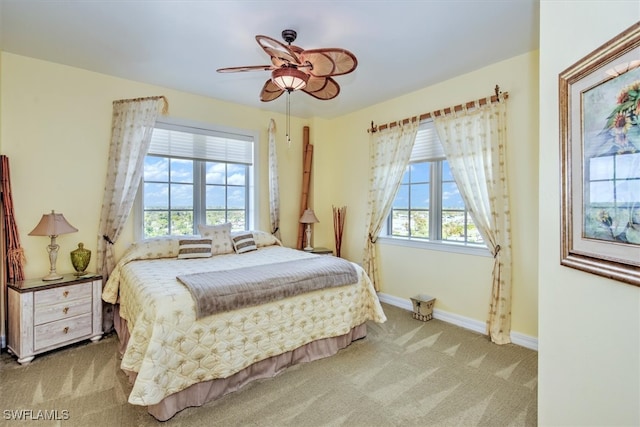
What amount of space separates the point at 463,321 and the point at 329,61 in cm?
288

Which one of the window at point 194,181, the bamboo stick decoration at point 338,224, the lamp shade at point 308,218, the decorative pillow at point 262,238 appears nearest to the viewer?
the window at point 194,181

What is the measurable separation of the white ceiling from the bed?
1.83 metres

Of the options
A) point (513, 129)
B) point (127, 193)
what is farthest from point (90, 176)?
point (513, 129)

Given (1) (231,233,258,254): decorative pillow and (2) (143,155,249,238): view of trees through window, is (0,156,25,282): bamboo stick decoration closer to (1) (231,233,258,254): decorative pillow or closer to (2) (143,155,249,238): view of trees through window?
(2) (143,155,249,238): view of trees through window

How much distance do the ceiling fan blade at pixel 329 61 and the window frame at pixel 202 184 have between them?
86.5 inches

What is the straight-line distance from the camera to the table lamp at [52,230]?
2672 millimetres

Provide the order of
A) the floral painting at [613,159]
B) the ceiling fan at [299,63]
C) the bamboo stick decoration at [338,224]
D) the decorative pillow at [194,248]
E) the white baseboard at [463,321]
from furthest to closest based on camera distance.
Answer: the bamboo stick decoration at [338,224]
the decorative pillow at [194,248]
the white baseboard at [463,321]
the ceiling fan at [299,63]
the floral painting at [613,159]

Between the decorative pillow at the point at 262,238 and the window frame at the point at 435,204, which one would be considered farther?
the decorative pillow at the point at 262,238

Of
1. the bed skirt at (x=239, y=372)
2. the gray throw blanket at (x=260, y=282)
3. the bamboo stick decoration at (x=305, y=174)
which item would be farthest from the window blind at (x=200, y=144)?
the gray throw blanket at (x=260, y=282)

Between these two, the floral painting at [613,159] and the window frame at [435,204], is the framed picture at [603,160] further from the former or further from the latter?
the window frame at [435,204]

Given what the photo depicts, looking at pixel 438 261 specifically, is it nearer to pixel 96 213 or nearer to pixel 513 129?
pixel 513 129

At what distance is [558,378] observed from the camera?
45.5 inches

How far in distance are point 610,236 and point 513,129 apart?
2.33 m

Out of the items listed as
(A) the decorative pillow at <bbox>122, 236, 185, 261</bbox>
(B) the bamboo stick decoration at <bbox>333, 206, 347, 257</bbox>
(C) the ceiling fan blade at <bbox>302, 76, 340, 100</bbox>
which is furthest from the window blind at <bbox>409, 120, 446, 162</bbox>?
(A) the decorative pillow at <bbox>122, 236, 185, 261</bbox>
